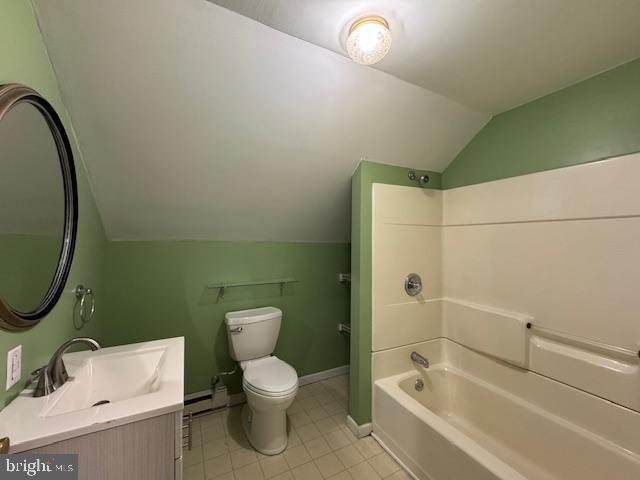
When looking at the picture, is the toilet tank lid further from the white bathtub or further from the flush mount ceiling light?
the flush mount ceiling light

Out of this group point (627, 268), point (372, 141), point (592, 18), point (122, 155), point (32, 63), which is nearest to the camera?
point (32, 63)

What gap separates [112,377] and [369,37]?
5.92ft

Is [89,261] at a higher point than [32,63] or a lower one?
lower

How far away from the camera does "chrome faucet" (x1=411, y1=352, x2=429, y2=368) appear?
5.79 ft

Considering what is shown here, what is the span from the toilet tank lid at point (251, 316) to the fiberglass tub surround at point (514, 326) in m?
0.78

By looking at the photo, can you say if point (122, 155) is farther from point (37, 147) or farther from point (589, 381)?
point (589, 381)

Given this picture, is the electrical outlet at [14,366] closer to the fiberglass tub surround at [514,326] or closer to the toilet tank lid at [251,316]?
the toilet tank lid at [251,316]

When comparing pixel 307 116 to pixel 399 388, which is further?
pixel 399 388

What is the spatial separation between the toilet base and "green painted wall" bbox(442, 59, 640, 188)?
2.12m

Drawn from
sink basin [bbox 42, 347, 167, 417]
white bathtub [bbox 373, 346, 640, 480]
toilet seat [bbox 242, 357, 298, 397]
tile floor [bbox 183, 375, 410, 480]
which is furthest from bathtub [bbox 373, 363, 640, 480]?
sink basin [bbox 42, 347, 167, 417]

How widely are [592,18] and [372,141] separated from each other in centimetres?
102

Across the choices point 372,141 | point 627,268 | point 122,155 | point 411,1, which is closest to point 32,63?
point 122,155

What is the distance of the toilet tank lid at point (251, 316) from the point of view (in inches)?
72.2

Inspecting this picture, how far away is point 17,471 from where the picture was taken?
631 mm
